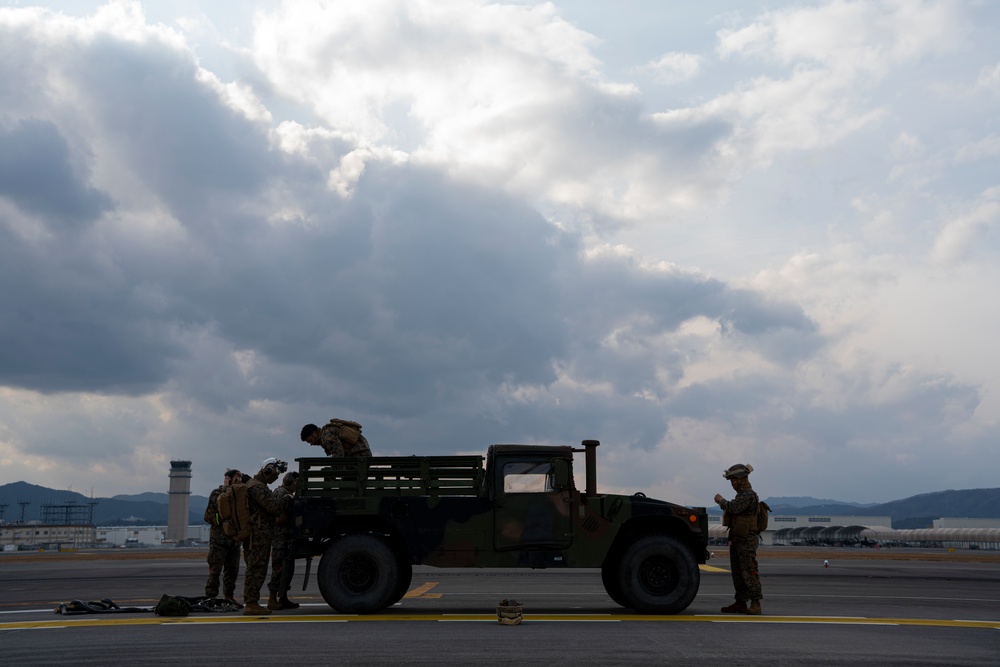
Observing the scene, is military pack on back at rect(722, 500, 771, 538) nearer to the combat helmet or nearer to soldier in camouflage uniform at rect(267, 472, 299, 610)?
the combat helmet

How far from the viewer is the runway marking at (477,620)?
10594 mm

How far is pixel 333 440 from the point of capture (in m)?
12.1

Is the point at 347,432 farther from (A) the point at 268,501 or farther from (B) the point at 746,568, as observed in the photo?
(B) the point at 746,568

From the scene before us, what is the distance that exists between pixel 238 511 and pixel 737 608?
6.72 metres

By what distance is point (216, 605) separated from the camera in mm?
12227

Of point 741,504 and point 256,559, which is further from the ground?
point 741,504

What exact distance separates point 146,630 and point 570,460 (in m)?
5.38

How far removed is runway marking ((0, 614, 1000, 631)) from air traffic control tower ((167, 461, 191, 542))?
324ft

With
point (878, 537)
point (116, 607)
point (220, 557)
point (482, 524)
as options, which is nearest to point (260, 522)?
point (220, 557)

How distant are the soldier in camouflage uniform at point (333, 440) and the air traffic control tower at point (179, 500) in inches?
3873

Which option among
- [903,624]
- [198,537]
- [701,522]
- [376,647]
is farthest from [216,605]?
[198,537]

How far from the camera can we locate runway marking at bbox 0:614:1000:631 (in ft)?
34.8

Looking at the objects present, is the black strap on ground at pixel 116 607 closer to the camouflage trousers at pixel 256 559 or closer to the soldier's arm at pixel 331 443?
the camouflage trousers at pixel 256 559

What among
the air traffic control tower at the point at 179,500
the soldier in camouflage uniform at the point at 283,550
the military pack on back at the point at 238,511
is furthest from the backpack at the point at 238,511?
the air traffic control tower at the point at 179,500
